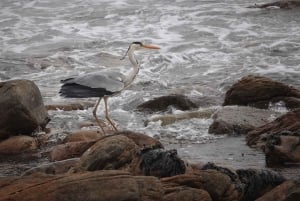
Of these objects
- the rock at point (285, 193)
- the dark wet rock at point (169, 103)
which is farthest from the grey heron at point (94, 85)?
the rock at point (285, 193)

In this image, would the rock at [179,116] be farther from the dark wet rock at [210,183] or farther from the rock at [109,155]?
the dark wet rock at [210,183]

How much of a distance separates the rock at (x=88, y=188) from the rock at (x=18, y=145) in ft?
9.92

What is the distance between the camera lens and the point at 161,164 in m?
5.61

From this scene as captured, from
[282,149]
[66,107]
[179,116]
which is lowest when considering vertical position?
[66,107]

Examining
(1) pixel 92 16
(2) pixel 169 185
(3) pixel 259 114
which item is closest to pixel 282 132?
(3) pixel 259 114

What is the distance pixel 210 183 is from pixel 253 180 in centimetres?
57

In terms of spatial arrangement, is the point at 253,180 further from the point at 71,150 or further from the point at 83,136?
the point at 83,136

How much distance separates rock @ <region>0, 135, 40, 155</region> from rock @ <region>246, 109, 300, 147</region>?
115 inches

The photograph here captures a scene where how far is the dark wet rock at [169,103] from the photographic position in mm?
9828

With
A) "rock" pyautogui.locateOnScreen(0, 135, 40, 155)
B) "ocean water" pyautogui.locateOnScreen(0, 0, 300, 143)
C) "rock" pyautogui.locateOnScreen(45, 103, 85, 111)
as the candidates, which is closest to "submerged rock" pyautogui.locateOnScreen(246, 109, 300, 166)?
"ocean water" pyautogui.locateOnScreen(0, 0, 300, 143)

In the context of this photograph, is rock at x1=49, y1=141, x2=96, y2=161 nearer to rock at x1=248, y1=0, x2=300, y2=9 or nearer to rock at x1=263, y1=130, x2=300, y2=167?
rock at x1=263, y1=130, x2=300, y2=167

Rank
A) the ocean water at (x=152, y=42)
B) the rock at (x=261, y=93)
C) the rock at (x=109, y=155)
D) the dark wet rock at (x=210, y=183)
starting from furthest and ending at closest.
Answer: the ocean water at (x=152, y=42)
the rock at (x=261, y=93)
the rock at (x=109, y=155)
the dark wet rock at (x=210, y=183)

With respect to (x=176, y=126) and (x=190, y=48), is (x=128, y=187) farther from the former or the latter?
(x=190, y=48)

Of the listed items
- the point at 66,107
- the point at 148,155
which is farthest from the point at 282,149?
the point at 66,107
